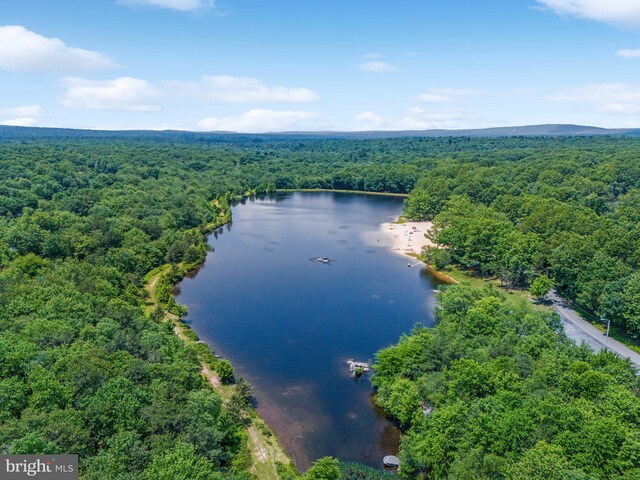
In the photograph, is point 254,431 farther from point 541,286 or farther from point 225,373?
point 541,286

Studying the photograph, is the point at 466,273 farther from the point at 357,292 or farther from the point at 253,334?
the point at 253,334

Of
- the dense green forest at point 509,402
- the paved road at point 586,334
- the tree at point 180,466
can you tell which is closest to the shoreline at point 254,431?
the tree at point 180,466

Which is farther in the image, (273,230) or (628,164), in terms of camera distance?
(628,164)

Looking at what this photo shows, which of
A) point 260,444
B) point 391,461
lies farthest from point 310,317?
point 391,461

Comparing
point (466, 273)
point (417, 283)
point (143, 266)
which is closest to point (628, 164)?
point (466, 273)

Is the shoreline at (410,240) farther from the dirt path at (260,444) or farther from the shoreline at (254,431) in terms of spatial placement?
the dirt path at (260,444)

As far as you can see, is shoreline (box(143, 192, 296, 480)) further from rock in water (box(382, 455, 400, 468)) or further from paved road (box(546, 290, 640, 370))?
paved road (box(546, 290, 640, 370))
